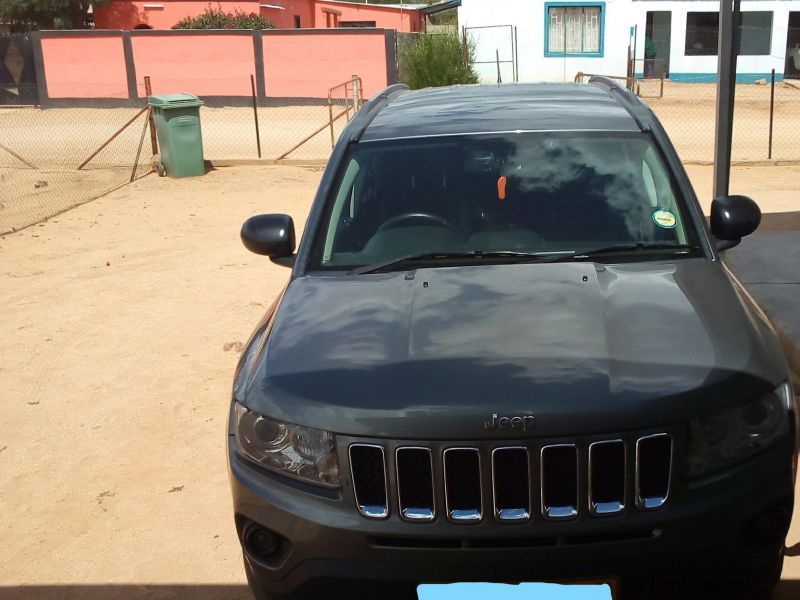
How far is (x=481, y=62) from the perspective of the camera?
3416 centimetres

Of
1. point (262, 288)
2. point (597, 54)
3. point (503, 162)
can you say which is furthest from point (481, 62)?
point (503, 162)

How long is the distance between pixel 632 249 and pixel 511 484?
140 cm

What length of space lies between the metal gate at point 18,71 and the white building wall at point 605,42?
14.7 meters

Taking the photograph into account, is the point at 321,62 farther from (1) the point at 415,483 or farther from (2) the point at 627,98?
(1) the point at 415,483

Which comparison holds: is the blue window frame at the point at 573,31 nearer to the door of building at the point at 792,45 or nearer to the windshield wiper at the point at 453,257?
the door of building at the point at 792,45

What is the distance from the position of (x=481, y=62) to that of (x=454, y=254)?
31.5 meters

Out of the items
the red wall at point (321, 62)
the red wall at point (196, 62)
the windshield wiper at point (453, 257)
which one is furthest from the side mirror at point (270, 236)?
the red wall at point (196, 62)

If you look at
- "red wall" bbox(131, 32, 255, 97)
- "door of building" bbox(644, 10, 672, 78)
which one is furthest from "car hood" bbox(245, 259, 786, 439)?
"door of building" bbox(644, 10, 672, 78)

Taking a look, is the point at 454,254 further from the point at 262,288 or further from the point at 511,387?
the point at 262,288

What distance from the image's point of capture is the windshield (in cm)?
392

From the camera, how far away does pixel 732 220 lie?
4.07m

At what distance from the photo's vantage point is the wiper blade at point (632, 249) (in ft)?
12.3

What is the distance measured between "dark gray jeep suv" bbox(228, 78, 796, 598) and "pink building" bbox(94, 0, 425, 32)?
39.3m

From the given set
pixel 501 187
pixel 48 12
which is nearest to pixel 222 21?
pixel 48 12
